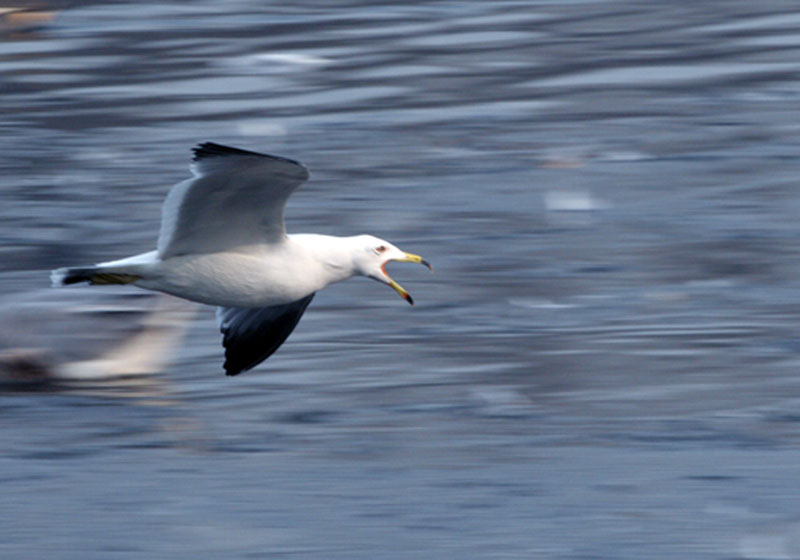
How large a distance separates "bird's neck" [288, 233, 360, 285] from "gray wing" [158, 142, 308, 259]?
0.17 metres

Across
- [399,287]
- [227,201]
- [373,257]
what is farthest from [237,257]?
[399,287]

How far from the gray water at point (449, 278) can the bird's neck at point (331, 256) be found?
2629mm

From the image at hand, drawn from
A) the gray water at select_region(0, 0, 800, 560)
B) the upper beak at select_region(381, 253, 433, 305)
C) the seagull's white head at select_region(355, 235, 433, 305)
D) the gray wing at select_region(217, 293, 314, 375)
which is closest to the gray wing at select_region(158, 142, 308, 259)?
the seagull's white head at select_region(355, 235, 433, 305)

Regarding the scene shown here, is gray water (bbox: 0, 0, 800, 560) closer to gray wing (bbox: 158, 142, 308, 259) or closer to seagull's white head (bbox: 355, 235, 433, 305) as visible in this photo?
seagull's white head (bbox: 355, 235, 433, 305)

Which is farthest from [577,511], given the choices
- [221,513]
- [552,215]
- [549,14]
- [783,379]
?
[549,14]

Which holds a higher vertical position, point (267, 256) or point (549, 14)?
point (267, 256)

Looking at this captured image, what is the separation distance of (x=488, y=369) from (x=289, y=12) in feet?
50.0

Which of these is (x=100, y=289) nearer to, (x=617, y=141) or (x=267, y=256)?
(x=267, y=256)

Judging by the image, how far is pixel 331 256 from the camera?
985cm

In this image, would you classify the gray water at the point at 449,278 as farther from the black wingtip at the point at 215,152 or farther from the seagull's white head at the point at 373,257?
the black wingtip at the point at 215,152

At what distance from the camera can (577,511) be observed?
40.4 ft

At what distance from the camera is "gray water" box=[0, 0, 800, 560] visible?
1250 cm

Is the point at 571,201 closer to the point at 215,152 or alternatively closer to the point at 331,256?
the point at 331,256

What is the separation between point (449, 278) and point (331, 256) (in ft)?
26.4
